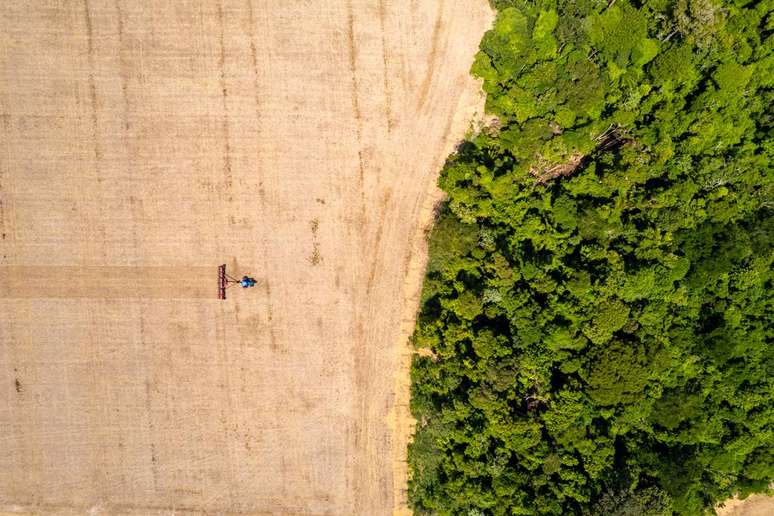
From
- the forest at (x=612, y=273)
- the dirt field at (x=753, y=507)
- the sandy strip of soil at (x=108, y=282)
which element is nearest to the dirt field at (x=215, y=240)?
the sandy strip of soil at (x=108, y=282)

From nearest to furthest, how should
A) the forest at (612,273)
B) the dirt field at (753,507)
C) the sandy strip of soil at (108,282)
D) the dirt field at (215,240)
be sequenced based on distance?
the forest at (612,273), the dirt field at (215,240), the sandy strip of soil at (108,282), the dirt field at (753,507)

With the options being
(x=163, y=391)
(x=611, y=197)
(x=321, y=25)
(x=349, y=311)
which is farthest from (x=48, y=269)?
(x=611, y=197)

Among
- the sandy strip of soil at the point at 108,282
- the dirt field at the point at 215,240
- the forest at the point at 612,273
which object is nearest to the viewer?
the forest at the point at 612,273

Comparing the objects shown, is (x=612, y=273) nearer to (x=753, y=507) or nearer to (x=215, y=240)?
(x=753, y=507)

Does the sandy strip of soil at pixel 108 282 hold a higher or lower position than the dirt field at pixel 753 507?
higher

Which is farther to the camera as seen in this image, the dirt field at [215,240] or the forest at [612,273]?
the dirt field at [215,240]

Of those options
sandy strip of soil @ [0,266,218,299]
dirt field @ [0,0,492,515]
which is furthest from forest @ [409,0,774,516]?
sandy strip of soil @ [0,266,218,299]

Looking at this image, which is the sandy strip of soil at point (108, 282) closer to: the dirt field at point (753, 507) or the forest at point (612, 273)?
the forest at point (612, 273)
